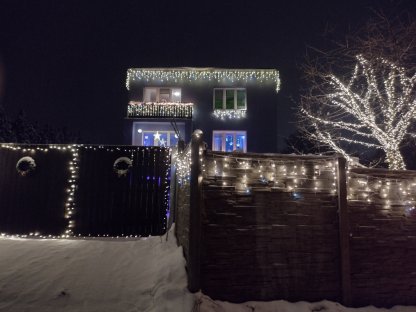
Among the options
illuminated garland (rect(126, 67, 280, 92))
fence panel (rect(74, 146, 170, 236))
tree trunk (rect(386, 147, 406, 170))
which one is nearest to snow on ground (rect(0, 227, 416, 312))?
fence panel (rect(74, 146, 170, 236))

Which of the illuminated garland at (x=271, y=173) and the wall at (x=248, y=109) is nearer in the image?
the illuminated garland at (x=271, y=173)

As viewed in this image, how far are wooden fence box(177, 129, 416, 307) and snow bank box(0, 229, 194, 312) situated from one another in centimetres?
57

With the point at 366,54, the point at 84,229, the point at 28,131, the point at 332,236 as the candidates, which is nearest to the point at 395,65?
the point at 366,54

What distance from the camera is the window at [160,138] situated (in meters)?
20.0

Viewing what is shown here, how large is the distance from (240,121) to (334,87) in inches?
402

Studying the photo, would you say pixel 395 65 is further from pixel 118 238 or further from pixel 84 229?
pixel 84 229

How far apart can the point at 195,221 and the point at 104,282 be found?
2174 millimetres

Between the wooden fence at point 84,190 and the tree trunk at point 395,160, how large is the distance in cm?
630

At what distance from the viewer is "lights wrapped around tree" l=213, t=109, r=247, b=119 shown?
787 inches

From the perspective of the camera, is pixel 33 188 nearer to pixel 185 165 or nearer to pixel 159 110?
pixel 185 165

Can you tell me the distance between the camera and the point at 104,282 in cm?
559

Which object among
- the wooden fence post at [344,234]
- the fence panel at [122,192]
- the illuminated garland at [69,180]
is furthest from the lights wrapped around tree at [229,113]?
the wooden fence post at [344,234]

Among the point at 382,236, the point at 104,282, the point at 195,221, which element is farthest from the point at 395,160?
the point at 104,282

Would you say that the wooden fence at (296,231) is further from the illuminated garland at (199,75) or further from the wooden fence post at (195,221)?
the illuminated garland at (199,75)
